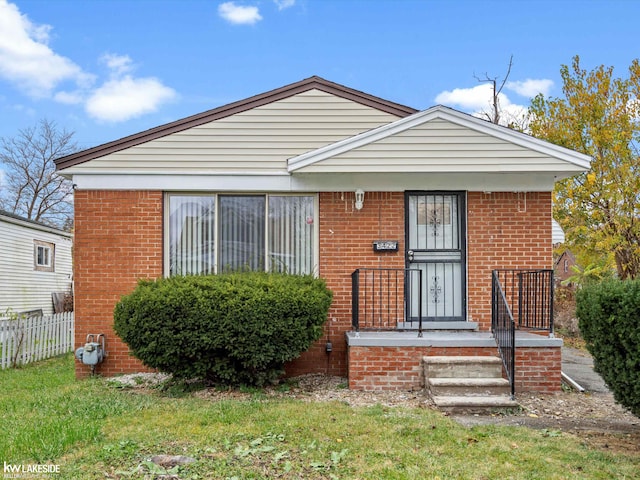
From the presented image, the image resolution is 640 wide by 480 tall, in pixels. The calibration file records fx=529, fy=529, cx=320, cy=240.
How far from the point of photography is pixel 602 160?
12953 millimetres

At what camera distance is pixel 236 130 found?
795 centimetres

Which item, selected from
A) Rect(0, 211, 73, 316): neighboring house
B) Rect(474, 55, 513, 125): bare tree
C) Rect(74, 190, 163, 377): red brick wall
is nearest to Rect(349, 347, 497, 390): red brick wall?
Rect(74, 190, 163, 377): red brick wall

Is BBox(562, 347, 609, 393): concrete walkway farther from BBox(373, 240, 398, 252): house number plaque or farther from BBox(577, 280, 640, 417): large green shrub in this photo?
BBox(373, 240, 398, 252): house number plaque

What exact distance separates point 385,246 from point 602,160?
8151 mm

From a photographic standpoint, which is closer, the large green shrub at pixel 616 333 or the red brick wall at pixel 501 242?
the large green shrub at pixel 616 333

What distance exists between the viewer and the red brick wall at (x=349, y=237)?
25.6 ft

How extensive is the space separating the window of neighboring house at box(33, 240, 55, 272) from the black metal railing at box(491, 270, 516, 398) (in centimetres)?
1599

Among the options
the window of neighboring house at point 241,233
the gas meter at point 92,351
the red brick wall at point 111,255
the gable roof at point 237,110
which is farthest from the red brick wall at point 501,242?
the gas meter at point 92,351

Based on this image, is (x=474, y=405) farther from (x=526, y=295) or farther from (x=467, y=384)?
(x=526, y=295)

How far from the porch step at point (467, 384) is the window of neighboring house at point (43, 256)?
51.8 feet

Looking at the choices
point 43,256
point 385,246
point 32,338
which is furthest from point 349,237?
point 43,256

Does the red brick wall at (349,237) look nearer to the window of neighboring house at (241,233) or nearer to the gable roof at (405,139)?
the window of neighboring house at (241,233)

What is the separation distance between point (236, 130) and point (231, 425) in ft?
14.9

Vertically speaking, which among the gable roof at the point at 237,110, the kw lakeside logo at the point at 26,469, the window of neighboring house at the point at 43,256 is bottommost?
the kw lakeside logo at the point at 26,469
